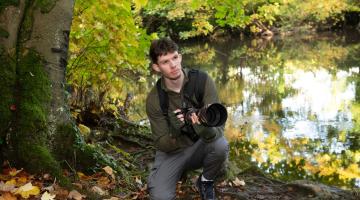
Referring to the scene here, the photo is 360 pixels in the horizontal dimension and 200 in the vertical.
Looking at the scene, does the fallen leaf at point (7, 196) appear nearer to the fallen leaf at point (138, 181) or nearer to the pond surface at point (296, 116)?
the fallen leaf at point (138, 181)

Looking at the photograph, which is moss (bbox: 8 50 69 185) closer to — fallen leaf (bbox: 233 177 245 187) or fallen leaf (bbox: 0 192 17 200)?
fallen leaf (bbox: 0 192 17 200)

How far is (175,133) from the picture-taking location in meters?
3.73

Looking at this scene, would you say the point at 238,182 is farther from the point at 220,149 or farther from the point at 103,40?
the point at 103,40

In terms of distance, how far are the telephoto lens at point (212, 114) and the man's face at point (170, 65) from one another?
0.39 metres

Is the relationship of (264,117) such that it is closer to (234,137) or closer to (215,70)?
(234,137)

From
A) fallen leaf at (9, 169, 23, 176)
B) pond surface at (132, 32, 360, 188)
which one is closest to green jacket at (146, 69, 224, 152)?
fallen leaf at (9, 169, 23, 176)

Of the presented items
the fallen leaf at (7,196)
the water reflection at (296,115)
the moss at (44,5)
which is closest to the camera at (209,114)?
the fallen leaf at (7,196)

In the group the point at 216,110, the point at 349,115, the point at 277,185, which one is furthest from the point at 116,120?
the point at 349,115

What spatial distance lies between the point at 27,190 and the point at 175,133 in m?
1.19

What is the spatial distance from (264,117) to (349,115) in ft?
6.59

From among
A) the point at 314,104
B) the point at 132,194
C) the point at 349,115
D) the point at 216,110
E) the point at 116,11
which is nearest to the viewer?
the point at 216,110

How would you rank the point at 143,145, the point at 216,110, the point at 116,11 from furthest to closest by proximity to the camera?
the point at 143,145
the point at 116,11
the point at 216,110

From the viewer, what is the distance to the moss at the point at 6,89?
374cm

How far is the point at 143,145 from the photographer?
664cm
